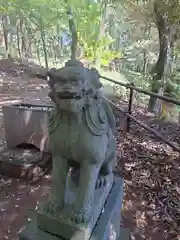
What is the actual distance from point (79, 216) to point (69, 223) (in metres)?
0.06

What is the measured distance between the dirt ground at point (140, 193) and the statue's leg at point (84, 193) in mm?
816

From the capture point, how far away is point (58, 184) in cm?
128

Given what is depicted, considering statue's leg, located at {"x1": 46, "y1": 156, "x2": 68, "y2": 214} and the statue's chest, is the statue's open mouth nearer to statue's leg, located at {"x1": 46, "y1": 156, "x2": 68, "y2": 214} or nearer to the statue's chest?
the statue's chest

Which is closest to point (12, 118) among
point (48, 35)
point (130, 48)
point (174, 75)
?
point (174, 75)

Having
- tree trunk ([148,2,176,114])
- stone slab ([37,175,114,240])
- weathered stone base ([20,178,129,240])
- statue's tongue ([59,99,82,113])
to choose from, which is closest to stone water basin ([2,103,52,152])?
weathered stone base ([20,178,129,240])

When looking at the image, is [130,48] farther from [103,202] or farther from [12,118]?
[103,202]

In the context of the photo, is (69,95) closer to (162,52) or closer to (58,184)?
(58,184)

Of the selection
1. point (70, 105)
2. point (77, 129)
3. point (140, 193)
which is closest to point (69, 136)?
point (77, 129)

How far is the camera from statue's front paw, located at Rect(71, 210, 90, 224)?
1226 millimetres

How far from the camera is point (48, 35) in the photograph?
18.5 meters

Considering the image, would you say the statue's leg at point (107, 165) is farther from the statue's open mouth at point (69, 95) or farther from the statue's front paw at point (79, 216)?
the statue's open mouth at point (69, 95)

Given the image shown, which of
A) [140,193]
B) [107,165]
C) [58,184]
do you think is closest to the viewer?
[58,184]

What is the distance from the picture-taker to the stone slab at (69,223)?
1222 millimetres

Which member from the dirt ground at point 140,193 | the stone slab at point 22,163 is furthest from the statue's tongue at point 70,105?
the stone slab at point 22,163
